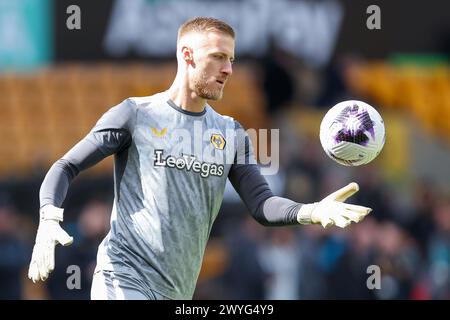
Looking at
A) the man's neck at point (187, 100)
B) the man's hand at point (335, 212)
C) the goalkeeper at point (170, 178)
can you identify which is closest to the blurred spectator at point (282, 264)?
the goalkeeper at point (170, 178)

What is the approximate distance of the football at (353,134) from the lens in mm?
7789

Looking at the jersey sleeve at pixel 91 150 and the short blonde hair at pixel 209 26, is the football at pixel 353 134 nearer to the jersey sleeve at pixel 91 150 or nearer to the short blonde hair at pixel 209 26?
the short blonde hair at pixel 209 26

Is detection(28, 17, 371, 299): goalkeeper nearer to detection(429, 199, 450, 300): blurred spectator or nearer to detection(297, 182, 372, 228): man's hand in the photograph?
detection(297, 182, 372, 228): man's hand

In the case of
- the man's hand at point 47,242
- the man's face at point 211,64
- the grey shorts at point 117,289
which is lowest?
the grey shorts at point 117,289

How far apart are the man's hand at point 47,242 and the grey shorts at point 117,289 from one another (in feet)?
2.00

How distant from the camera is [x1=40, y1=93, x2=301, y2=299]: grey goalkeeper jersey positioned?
752 centimetres

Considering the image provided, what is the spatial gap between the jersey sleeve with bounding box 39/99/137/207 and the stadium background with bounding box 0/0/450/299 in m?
6.58

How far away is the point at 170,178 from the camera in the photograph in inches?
301

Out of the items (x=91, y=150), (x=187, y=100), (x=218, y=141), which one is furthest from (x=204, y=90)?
(x=91, y=150)

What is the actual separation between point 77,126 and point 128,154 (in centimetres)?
1204

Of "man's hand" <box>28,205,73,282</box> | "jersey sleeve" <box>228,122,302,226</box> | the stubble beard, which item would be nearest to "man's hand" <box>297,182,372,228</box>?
"jersey sleeve" <box>228,122,302,226</box>

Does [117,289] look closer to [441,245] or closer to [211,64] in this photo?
[211,64]

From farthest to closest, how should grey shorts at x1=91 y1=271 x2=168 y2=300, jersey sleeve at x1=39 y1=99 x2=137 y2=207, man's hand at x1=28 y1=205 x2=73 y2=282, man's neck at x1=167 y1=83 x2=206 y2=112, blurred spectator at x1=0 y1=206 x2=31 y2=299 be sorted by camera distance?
blurred spectator at x1=0 y1=206 x2=31 y2=299
man's neck at x1=167 y1=83 x2=206 y2=112
grey shorts at x1=91 y1=271 x2=168 y2=300
jersey sleeve at x1=39 y1=99 x2=137 y2=207
man's hand at x1=28 y1=205 x2=73 y2=282
